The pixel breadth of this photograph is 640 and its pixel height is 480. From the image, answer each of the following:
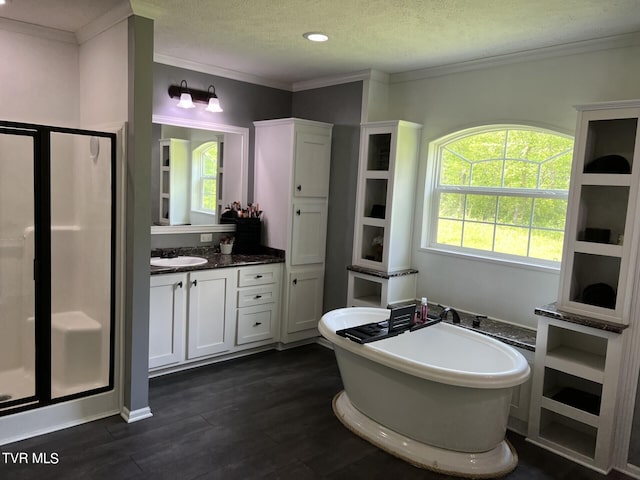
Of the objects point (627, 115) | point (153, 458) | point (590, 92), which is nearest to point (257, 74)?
point (590, 92)

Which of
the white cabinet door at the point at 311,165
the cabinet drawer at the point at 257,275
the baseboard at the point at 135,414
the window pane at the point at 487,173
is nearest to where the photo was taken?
the baseboard at the point at 135,414

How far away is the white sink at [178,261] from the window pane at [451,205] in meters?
2.04

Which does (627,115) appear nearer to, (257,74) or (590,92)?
(590,92)

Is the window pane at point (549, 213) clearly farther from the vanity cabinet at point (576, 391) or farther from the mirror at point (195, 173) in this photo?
the mirror at point (195, 173)

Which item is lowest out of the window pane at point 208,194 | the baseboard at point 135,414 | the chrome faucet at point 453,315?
the baseboard at point 135,414

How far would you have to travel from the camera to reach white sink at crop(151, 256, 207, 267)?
3863 mm

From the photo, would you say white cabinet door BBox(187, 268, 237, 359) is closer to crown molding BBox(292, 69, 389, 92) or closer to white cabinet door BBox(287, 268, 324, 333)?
white cabinet door BBox(287, 268, 324, 333)

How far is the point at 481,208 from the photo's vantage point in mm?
3787

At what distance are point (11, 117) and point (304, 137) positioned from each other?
7.24ft

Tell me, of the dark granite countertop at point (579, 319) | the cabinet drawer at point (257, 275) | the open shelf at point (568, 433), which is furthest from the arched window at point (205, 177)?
the open shelf at point (568, 433)

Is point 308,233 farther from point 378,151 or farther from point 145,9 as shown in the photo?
point 145,9

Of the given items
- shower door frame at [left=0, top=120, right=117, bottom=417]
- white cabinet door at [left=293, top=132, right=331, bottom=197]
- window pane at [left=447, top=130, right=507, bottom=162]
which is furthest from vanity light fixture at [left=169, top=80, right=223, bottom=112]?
window pane at [left=447, top=130, right=507, bottom=162]

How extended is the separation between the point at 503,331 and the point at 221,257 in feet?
7.78

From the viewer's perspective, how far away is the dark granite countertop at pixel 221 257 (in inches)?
153
